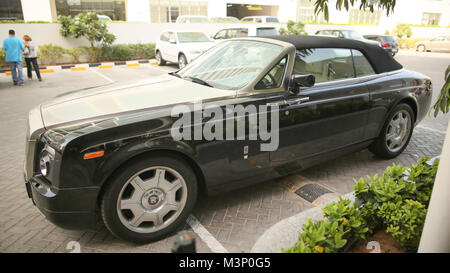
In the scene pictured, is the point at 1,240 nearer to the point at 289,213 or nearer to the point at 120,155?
the point at 120,155

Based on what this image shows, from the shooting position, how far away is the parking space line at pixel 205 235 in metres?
2.98

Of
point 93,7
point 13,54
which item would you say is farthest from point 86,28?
point 93,7

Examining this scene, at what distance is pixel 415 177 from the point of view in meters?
2.78

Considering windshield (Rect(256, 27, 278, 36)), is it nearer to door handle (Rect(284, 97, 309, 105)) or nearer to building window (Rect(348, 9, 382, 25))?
door handle (Rect(284, 97, 309, 105))

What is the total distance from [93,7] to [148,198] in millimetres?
34534

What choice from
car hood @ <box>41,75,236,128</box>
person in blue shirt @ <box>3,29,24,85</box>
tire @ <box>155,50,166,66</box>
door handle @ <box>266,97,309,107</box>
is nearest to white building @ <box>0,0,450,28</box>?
tire @ <box>155,50,166,66</box>

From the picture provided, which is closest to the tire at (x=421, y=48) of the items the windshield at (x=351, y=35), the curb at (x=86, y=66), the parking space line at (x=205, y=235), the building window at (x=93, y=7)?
the windshield at (x=351, y=35)

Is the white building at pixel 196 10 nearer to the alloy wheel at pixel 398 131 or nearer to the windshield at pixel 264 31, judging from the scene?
the windshield at pixel 264 31

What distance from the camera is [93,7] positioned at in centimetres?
3231

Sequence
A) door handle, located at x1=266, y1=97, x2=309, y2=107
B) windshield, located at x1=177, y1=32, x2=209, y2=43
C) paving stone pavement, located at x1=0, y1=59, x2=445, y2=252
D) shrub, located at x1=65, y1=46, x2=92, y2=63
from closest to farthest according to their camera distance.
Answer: paving stone pavement, located at x1=0, y1=59, x2=445, y2=252 < door handle, located at x1=266, y1=97, x2=309, y2=107 < windshield, located at x1=177, y1=32, x2=209, y2=43 < shrub, located at x1=65, y1=46, x2=92, y2=63

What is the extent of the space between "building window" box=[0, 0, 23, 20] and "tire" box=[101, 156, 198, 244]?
3158 centimetres

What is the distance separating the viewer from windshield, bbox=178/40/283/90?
3.60 meters

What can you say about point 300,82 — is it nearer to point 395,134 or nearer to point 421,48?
point 395,134

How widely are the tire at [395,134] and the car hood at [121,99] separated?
8.43ft
